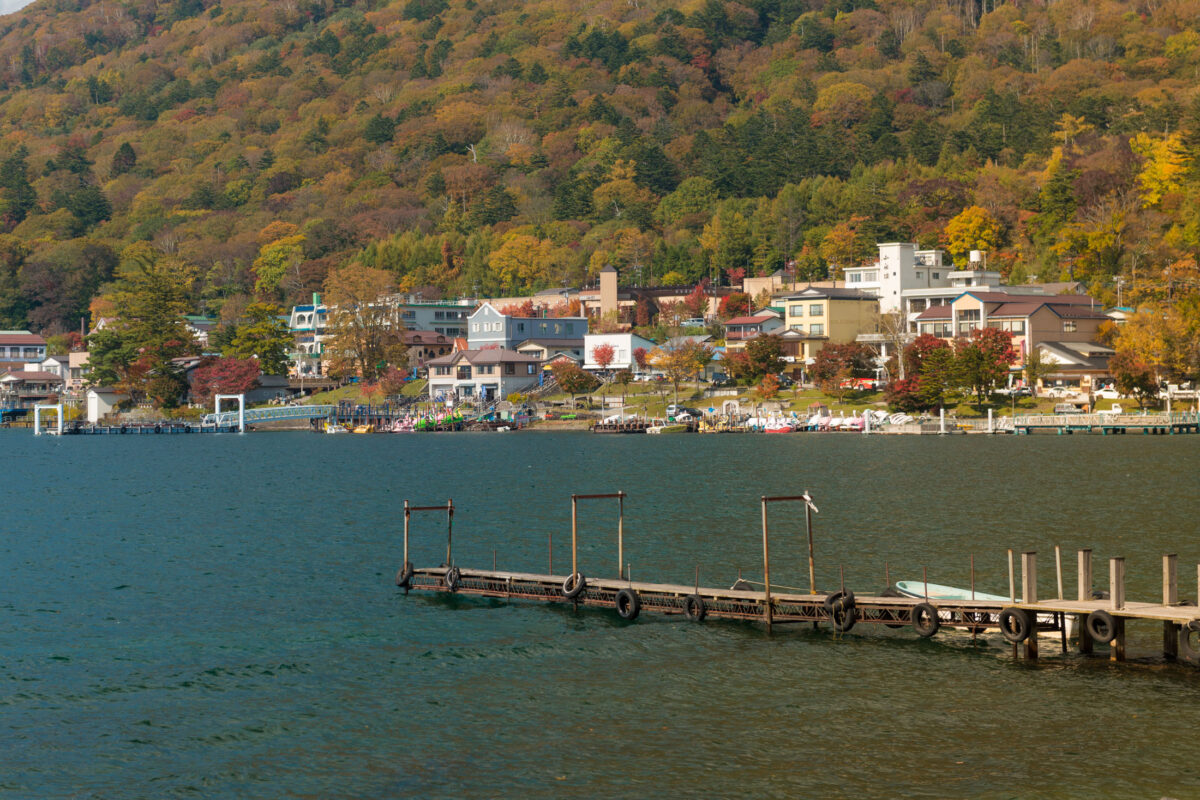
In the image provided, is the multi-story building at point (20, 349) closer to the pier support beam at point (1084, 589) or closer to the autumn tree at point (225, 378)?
the autumn tree at point (225, 378)

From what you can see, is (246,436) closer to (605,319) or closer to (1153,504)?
(605,319)

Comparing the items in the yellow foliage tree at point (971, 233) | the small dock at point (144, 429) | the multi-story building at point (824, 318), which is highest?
the yellow foliage tree at point (971, 233)

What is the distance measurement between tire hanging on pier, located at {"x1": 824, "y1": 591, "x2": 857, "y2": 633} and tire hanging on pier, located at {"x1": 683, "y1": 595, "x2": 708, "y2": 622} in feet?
10.3

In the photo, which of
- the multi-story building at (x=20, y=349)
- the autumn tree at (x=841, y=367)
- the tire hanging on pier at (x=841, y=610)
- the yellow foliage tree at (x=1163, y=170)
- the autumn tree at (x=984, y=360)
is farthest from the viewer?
the multi-story building at (x=20, y=349)

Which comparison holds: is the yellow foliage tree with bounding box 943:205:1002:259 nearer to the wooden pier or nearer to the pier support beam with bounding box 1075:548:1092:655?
the wooden pier

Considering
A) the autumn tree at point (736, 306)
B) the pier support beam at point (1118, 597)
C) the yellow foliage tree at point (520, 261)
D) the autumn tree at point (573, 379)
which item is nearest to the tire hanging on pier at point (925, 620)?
the pier support beam at point (1118, 597)

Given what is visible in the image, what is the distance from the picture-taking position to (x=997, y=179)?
148125 millimetres

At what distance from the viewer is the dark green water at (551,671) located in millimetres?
19797

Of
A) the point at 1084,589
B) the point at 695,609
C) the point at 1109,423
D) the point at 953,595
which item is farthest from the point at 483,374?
the point at 1084,589

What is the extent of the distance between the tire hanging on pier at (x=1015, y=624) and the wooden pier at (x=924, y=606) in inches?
0.8

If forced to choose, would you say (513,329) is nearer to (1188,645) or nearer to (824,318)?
(824,318)

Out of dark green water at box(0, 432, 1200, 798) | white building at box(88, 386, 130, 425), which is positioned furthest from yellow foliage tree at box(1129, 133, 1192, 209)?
white building at box(88, 386, 130, 425)

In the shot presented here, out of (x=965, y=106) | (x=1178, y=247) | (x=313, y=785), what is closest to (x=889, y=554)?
(x=313, y=785)

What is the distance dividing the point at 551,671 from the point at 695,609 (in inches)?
199
